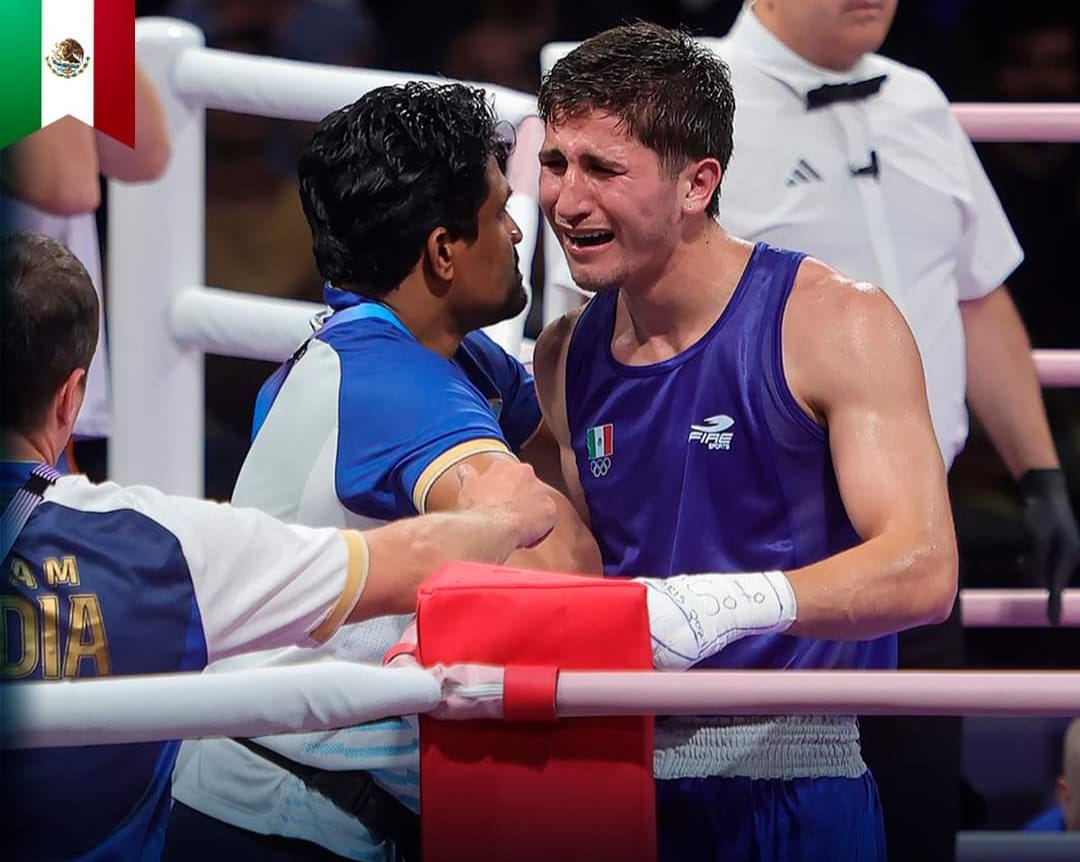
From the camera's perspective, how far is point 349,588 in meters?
1.27

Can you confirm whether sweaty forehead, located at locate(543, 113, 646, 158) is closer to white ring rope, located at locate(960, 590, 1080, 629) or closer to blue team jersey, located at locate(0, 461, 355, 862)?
blue team jersey, located at locate(0, 461, 355, 862)

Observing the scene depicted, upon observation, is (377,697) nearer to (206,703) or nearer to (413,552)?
(206,703)

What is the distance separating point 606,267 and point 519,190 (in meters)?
0.54

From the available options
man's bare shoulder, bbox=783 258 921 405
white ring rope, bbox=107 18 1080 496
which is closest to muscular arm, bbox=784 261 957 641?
man's bare shoulder, bbox=783 258 921 405

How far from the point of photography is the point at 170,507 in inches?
49.1

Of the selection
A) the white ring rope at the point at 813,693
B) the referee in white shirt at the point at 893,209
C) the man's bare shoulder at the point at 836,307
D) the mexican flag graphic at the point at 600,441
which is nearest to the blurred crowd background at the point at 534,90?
the referee in white shirt at the point at 893,209

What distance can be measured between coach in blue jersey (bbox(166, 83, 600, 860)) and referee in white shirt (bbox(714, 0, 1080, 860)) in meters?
0.42

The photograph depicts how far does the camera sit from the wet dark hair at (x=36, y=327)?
1274 millimetres

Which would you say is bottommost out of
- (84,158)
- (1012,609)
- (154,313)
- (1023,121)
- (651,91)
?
(1012,609)

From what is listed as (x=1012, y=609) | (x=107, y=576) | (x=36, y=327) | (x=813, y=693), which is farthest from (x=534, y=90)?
(x=813, y=693)

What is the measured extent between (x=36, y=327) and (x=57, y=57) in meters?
0.21

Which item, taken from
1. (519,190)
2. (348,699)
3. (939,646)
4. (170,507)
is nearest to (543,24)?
(519,190)

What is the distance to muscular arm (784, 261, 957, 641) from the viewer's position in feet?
4.46

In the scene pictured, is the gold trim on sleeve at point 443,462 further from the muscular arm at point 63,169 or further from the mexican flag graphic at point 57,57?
the muscular arm at point 63,169
